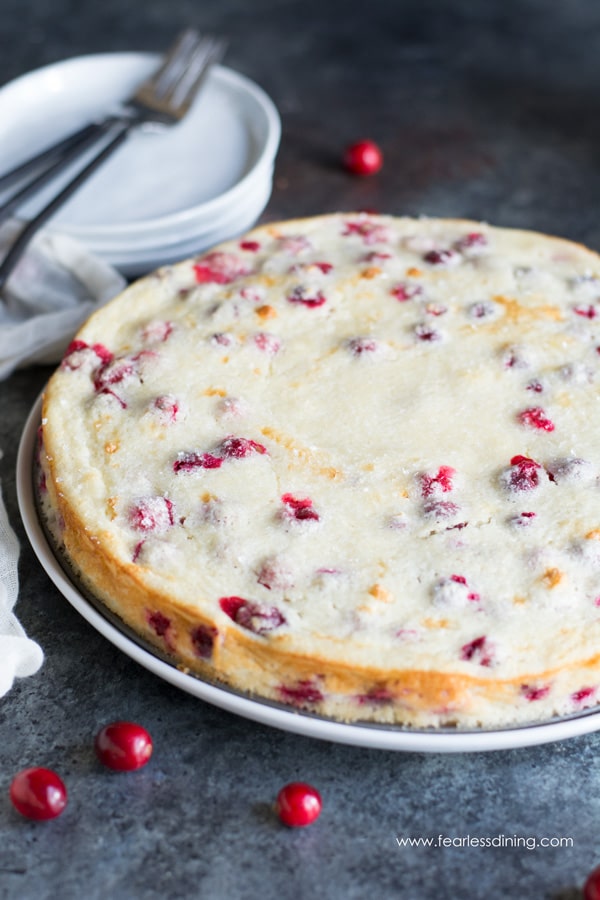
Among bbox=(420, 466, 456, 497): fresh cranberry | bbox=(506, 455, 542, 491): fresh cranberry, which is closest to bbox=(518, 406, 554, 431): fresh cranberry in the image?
bbox=(506, 455, 542, 491): fresh cranberry

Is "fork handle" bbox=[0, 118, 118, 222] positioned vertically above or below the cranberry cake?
above

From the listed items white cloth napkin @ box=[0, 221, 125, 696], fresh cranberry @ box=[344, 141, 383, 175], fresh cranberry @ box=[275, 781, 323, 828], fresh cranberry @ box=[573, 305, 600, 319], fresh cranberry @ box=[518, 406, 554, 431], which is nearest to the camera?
fresh cranberry @ box=[275, 781, 323, 828]

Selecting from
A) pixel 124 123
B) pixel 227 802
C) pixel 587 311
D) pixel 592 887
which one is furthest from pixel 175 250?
pixel 592 887

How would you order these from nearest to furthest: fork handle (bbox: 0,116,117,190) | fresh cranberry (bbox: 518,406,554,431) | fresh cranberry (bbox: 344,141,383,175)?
fresh cranberry (bbox: 518,406,554,431) → fork handle (bbox: 0,116,117,190) → fresh cranberry (bbox: 344,141,383,175)

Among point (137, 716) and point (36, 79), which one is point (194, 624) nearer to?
point (137, 716)

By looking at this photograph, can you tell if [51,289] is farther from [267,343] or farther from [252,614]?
[252,614]

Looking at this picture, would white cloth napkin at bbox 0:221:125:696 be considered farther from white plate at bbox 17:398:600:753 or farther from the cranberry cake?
white plate at bbox 17:398:600:753
